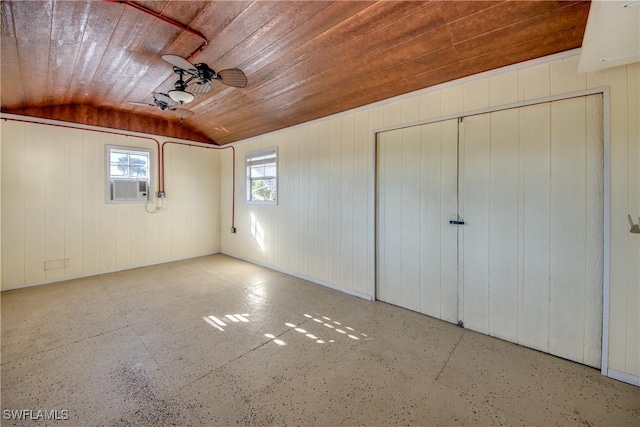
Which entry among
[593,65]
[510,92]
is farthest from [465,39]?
[593,65]

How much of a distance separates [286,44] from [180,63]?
895 mm

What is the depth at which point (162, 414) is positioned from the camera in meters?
1.57

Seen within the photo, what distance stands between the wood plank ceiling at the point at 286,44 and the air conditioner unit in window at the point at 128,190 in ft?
4.78

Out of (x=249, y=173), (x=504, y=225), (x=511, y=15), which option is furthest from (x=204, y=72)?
(x=504, y=225)

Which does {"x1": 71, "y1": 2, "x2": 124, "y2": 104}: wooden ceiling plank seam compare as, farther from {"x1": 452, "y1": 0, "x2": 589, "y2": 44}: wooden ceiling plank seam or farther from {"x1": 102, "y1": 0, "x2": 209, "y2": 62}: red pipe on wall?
{"x1": 452, "y1": 0, "x2": 589, "y2": 44}: wooden ceiling plank seam

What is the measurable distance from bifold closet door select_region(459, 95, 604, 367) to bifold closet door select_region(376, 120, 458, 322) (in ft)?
0.44

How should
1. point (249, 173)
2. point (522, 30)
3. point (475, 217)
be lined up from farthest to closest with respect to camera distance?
point (249, 173)
point (475, 217)
point (522, 30)

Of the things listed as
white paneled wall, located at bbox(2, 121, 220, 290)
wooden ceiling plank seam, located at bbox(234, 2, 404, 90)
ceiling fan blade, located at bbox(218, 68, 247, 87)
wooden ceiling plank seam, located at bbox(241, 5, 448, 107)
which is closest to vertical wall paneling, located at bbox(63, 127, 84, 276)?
white paneled wall, located at bbox(2, 121, 220, 290)

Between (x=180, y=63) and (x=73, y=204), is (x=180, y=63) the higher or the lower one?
the higher one

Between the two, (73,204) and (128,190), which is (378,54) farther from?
(73,204)

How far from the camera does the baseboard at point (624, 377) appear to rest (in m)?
1.84

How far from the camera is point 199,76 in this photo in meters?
2.46

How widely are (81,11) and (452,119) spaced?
3.13 m

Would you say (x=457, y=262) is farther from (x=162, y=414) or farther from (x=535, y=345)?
(x=162, y=414)
